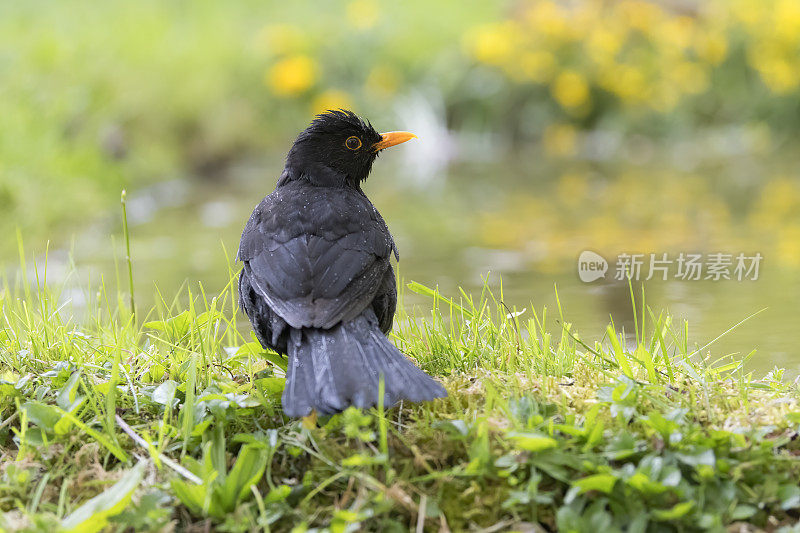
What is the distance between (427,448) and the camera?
2344 mm

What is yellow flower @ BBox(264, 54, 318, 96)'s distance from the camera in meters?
A: 11.2

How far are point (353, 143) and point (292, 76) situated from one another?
8.04 metres

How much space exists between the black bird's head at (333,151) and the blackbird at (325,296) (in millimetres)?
16

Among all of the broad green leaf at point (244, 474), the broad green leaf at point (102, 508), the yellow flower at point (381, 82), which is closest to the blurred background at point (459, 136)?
the yellow flower at point (381, 82)

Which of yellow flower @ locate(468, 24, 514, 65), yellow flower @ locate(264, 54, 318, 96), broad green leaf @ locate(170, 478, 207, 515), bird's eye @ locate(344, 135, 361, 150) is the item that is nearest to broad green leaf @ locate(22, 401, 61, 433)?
broad green leaf @ locate(170, 478, 207, 515)

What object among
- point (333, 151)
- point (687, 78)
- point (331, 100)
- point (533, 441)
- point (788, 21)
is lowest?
point (533, 441)

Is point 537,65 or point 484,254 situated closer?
point 484,254

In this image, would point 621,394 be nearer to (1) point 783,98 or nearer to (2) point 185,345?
(2) point 185,345

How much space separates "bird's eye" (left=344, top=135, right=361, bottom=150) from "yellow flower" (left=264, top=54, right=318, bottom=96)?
7996 millimetres

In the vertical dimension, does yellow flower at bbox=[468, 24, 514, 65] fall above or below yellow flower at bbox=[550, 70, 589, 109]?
above

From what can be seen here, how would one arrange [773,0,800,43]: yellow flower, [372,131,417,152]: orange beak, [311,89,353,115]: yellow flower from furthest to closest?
[311,89,353,115]: yellow flower → [773,0,800,43]: yellow flower → [372,131,417,152]: orange beak

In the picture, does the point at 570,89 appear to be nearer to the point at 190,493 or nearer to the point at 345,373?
the point at 345,373

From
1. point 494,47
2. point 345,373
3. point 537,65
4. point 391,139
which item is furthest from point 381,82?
point 345,373

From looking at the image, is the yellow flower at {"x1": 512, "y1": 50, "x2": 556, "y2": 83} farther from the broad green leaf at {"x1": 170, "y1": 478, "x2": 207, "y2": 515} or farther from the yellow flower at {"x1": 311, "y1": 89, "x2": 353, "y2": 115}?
the broad green leaf at {"x1": 170, "y1": 478, "x2": 207, "y2": 515}
